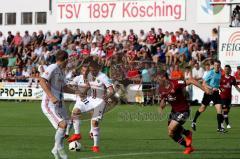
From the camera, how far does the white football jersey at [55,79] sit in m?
13.9

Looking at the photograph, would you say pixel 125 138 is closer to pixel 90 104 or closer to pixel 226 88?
pixel 90 104

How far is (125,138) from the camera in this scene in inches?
773

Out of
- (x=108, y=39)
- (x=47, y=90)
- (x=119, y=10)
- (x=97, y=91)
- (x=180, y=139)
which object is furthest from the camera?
(x=119, y=10)

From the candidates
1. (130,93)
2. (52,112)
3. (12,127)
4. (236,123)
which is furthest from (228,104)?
(130,93)

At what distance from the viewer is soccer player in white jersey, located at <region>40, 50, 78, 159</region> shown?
13724 millimetres

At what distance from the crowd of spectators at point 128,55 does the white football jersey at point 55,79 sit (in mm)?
20072

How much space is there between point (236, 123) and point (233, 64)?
1067 centimetres

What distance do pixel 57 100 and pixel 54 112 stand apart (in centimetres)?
41

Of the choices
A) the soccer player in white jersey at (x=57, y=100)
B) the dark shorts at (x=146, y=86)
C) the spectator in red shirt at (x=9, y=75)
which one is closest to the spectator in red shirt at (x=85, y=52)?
the dark shorts at (x=146, y=86)

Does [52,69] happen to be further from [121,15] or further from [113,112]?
[121,15]

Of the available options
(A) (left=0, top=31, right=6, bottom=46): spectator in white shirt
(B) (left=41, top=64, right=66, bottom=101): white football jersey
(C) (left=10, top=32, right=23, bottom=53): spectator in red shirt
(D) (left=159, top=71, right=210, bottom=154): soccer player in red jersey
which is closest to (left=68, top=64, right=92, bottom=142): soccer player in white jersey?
(D) (left=159, top=71, right=210, bottom=154): soccer player in red jersey

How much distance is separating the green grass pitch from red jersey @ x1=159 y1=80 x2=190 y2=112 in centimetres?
105

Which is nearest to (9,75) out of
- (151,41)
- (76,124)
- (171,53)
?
(151,41)

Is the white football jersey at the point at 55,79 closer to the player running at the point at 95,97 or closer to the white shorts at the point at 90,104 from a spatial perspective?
the player running at the point at 95,97
